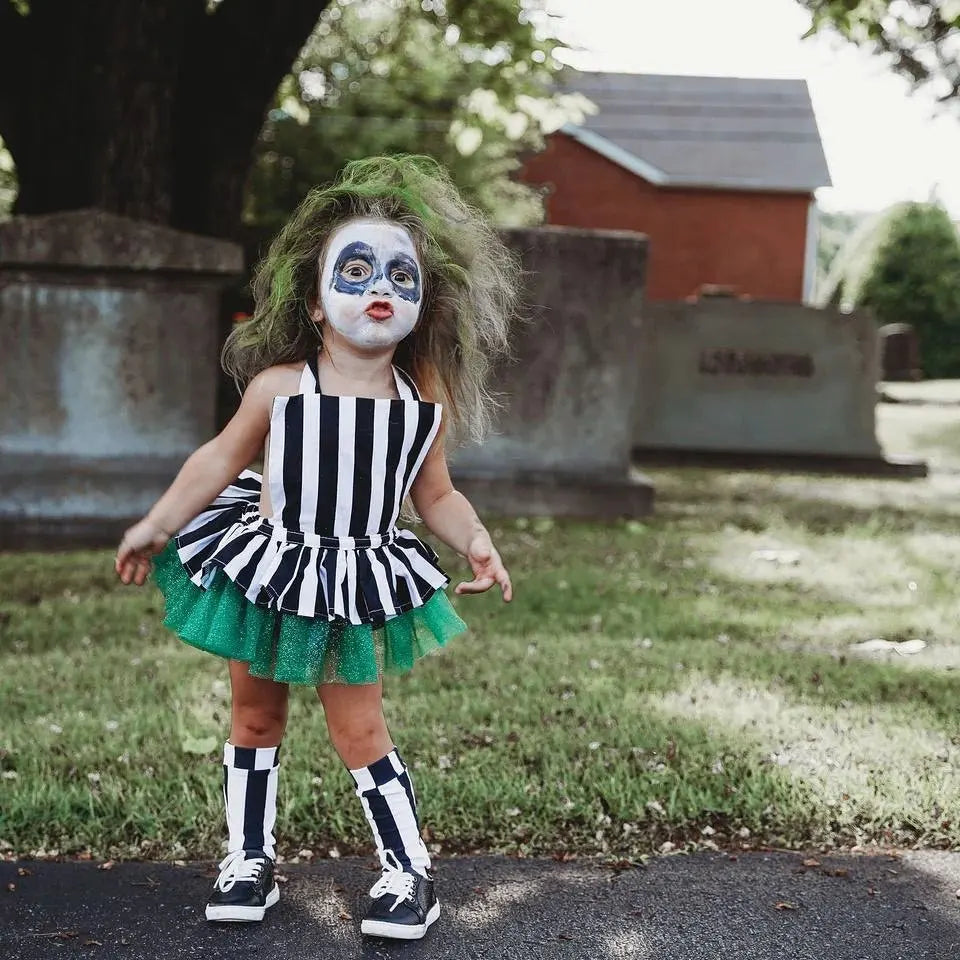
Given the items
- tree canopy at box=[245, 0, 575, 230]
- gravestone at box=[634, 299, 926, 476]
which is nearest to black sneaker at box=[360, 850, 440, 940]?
gravestone at box=[634, 299, 926, 476]

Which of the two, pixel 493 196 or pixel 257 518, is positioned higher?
pixel 493 196

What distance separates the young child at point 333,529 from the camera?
271cm

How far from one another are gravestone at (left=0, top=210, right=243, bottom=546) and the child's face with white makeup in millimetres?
4427

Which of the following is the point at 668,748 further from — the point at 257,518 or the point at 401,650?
the point at 257,518

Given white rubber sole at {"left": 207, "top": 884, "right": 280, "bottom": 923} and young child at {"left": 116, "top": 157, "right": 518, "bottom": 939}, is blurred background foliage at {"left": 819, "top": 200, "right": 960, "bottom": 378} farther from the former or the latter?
white rubber sole at {"left": 207, "top": 884, "right": 280, "bottom": 923}

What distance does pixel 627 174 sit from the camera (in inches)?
1072

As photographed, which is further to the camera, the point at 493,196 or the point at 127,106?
the point at 493,196

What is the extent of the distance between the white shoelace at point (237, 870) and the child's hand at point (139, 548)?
0.67m

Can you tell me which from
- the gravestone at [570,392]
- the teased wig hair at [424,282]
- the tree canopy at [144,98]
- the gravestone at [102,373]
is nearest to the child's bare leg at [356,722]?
the teased wig hair at [424,282]

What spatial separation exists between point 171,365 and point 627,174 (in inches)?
848

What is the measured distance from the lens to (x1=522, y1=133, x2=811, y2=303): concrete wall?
26953 mm

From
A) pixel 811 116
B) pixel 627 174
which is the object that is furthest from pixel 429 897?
pixel 811 116

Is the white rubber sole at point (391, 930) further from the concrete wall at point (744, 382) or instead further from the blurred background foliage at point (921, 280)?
the blurred background foliage at point (921, 280)

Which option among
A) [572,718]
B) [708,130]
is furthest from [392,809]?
[708,130]
